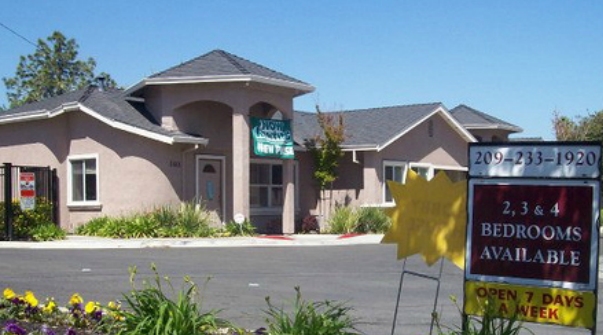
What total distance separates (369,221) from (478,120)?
42.1 feet

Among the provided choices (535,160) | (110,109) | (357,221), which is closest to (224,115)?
(110,109)

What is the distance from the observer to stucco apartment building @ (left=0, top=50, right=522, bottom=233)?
888 inches

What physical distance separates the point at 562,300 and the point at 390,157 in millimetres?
22271

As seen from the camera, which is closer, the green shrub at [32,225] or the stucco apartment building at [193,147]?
the green shrub at [32,225]

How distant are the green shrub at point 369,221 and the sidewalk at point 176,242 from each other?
2121 mm

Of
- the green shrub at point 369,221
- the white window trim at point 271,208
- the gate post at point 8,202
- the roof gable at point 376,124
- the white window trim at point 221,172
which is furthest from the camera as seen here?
the roof gable at point 376,124

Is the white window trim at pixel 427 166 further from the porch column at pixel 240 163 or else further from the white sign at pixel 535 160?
the white sign at pixel 535 160

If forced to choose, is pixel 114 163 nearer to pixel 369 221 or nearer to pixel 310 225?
pixel 310 225

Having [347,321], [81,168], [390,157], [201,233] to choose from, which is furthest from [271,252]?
[347,321]

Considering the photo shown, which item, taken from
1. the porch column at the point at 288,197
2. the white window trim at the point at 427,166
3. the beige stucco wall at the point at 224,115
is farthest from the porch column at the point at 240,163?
the white window trim at the point at 427,166

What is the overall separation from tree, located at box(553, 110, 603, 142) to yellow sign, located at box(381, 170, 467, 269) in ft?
113

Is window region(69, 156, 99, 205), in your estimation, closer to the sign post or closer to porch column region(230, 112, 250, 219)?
porch column region(230, 112, 250, 219)

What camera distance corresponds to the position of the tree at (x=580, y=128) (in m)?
40.0

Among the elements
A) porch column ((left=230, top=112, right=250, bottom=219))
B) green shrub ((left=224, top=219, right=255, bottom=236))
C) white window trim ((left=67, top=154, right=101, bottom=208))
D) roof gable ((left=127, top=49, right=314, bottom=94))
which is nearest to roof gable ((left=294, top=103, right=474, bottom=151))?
roof gable ((left=127, top=49, right=314, bottom=94))
